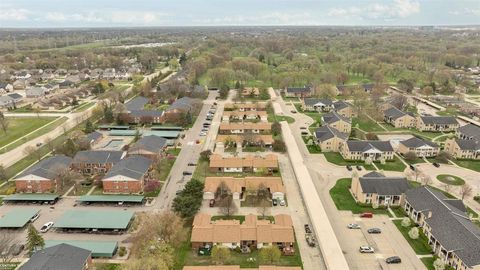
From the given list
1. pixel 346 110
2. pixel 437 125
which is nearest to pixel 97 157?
pixel 346 110

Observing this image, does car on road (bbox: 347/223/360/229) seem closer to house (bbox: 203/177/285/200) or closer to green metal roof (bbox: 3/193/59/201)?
house (bbox: 203/177/285/200)

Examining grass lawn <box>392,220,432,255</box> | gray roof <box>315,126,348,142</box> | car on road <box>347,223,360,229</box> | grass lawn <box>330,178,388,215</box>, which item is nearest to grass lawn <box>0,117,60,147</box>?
gray roof <box>315,126,348,142</box>

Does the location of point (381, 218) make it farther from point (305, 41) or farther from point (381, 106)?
point (305, 41)

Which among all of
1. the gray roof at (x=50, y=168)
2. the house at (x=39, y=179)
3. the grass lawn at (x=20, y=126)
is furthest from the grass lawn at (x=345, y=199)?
the grass lawn at (x=20, y=126)

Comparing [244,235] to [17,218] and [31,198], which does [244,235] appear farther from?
[31,198]

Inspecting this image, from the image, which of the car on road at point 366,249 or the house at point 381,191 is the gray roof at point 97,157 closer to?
→ the house at point 381,191
